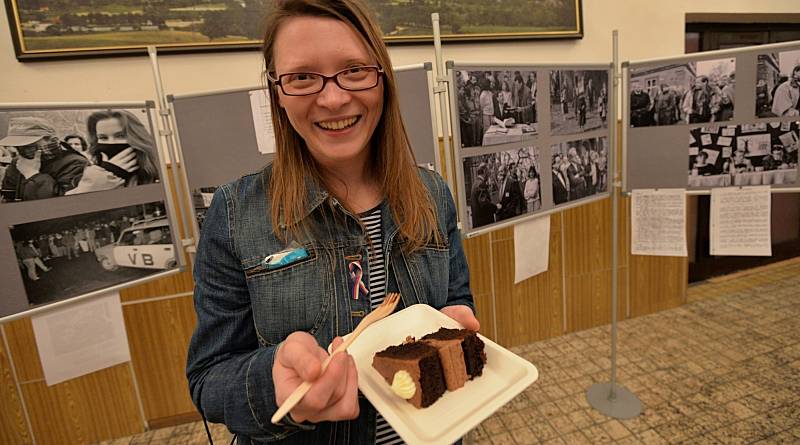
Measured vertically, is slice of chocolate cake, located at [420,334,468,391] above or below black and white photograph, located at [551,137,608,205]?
below

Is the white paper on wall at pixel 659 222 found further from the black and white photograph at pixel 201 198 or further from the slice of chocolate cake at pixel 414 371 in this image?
the black and white photograph at pixel 201 198

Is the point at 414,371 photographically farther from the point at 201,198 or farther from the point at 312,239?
the point at 201,198

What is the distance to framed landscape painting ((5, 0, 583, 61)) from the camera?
197 centimetres

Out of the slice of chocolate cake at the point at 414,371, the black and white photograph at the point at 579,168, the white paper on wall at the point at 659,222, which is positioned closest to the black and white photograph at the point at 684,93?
the black and white photograph at the point at 579,168

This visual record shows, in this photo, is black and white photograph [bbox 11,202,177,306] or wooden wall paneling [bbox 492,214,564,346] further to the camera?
wooden wall paneling [bbox 492,214,564,346]

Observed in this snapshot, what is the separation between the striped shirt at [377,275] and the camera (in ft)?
2.86

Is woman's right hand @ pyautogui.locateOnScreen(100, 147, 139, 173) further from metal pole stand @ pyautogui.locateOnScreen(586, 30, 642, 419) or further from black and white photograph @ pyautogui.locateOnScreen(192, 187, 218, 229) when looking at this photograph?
metal pole stand @ pyautogui.locateOnScreen(586, 30, 642, 419)

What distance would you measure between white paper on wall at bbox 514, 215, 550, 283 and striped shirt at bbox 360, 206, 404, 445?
3.61 ft

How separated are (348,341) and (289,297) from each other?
0.60 ft

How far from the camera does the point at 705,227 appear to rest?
3.68 meters

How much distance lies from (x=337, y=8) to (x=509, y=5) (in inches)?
88.6

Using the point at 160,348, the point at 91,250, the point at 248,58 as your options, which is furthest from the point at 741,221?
the point at 160,348

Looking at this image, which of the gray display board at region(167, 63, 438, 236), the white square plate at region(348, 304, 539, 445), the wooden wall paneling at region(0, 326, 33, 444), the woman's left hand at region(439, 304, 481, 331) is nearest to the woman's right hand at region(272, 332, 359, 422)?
the white square plate at region(348, 304, 539, 445)

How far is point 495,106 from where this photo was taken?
5.66 ft
